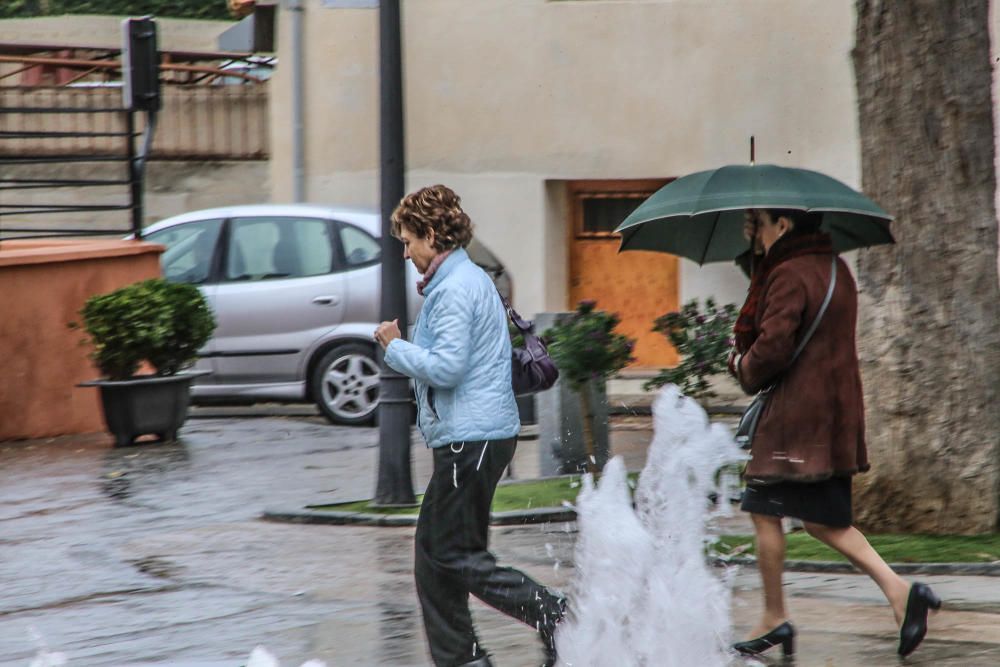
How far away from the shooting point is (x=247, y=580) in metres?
7.92

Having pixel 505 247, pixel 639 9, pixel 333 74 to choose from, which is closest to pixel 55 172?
pixel 333 74

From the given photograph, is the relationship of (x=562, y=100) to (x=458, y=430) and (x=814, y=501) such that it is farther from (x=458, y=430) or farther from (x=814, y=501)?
(x=458, y=430)

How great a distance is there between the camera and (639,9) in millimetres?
16625

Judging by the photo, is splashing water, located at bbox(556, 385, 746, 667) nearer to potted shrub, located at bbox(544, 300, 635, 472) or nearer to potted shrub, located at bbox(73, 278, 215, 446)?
potted shrub, located at bbox(544, 300, 635, 472)

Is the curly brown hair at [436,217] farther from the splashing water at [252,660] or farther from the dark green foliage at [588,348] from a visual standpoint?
the dark green foliage at [588,348]

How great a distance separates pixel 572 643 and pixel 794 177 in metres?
1.89

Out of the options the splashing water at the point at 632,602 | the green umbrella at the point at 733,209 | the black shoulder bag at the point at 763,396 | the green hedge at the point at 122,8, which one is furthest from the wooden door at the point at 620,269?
the green hedge at the point at 122,8

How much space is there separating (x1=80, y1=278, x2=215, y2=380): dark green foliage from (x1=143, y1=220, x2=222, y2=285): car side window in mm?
1551

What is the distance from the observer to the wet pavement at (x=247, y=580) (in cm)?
648

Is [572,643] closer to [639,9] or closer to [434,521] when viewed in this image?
[434,521]

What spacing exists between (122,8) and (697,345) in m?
22.3

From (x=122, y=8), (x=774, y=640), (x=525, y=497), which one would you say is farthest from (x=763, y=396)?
(x=122, y=8)

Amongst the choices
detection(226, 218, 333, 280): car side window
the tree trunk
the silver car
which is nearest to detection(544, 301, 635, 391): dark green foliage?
the tree trunk

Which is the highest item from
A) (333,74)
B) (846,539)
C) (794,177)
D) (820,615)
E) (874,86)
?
(333,74)
